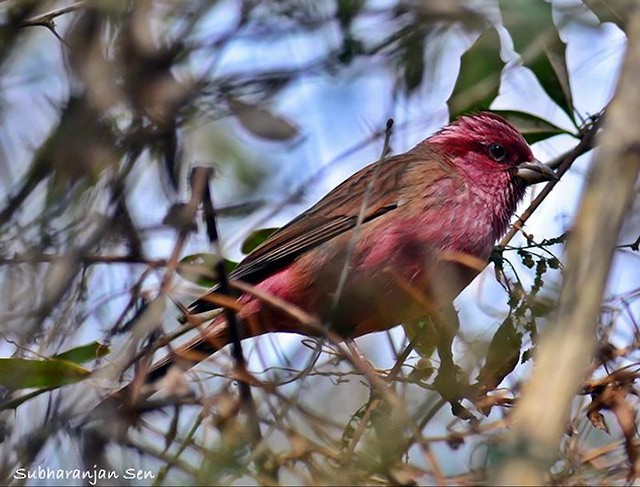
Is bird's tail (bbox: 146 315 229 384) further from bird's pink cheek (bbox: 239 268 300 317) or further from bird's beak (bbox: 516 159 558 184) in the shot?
bird's beak (bbox: 516 159 558 184)

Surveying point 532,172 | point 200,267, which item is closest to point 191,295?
point 200,267

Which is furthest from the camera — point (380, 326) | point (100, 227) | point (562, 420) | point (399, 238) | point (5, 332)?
point (399, 238)

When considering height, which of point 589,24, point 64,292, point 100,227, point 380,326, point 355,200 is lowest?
point 64,292

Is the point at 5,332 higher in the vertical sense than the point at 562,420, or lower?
higher

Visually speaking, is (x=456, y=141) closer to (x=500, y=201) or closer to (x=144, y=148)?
(x=500, y=201)

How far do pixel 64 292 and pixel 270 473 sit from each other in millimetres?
1040

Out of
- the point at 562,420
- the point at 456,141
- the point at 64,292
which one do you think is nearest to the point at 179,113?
Answer: the point at 64,292

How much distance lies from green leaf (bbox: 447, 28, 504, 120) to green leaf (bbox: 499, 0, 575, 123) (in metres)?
0.12

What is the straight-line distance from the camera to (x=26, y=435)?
12.0 feet

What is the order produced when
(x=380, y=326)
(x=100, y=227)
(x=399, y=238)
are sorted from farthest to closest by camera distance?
1. (x=399, y=238)
2. (x=380, y=326)
3. (x=100, y=227)

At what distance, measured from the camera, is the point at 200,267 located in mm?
3805

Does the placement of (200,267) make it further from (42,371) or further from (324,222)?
(324,222)

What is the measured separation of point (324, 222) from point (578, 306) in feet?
12.3

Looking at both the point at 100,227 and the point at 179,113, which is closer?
the point at 100,227
